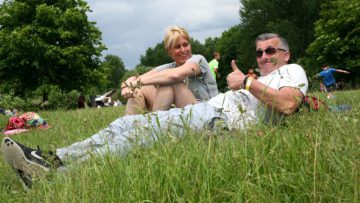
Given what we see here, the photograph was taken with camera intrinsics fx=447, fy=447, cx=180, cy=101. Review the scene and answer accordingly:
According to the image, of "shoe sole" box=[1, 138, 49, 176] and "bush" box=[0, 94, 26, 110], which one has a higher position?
"bush" box=[0, 94, 26, 110]

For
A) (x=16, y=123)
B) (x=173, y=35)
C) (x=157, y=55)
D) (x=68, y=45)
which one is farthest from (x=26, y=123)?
(x=157, y=55)

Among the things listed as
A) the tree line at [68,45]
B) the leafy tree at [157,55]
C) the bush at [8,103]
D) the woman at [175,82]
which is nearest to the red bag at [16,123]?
the bush at [8,103]

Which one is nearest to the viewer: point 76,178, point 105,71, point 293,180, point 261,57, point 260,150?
point 293,180

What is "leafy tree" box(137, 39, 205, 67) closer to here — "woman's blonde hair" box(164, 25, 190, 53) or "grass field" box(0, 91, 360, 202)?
"woman's blonde hair" box(164, 25, 190, 53)

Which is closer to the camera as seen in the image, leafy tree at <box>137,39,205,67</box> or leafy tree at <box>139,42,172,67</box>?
leafy tree at <box>137,39,205,67</box>

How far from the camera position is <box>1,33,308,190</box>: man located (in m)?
2.83

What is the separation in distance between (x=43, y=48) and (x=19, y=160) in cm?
2777

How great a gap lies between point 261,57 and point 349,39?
3254 centimetres

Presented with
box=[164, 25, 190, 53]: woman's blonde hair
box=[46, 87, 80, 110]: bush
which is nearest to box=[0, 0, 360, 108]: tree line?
box=[46, 87, 80, 110]: bush

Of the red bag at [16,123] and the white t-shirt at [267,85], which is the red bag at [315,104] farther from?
the red bag at [16,123]

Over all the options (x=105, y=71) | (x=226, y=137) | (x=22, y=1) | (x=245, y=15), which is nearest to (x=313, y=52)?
(x=245, y=15)

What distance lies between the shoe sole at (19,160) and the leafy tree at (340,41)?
32.5 metres

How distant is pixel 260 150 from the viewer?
88.0 inches

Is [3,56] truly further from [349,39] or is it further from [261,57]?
[261,57]
